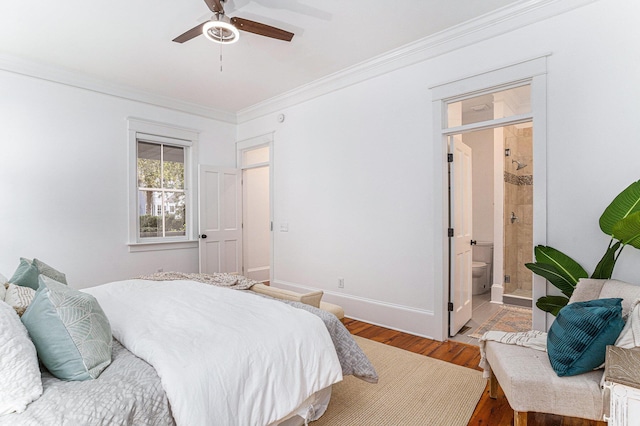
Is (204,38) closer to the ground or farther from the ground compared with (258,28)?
farther from the ground

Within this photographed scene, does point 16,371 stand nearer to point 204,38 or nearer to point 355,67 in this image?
point 204,38

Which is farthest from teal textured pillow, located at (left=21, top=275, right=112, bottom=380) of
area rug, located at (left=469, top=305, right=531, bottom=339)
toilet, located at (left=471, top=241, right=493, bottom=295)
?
toilet, located at (left=471, top=241, right=493, bottom=295)

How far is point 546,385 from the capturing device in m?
1.61

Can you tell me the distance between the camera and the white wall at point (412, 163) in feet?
7.74

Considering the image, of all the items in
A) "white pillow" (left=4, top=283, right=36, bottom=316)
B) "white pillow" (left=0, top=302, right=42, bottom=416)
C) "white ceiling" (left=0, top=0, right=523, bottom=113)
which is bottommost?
"white pillow" (left=0, top=302, right=42, bottom=416)

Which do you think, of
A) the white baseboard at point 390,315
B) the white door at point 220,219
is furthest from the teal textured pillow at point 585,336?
the white door at point 220,219

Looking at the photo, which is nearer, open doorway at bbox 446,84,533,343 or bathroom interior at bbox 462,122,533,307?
open doorway at bbox 446,84,533,343

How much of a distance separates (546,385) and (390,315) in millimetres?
2024

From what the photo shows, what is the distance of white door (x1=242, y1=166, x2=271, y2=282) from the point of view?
5.87 m

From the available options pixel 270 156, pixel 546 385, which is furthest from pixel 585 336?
pixel 270 156

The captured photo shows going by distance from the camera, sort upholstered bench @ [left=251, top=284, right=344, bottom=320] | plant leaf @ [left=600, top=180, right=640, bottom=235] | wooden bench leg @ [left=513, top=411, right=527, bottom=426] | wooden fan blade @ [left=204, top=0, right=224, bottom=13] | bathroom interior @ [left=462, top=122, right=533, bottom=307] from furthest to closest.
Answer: bathroom interior @ [left=462, top=122, right=533, bottom=307] < upholstered bench @ [left=251, top=284, right=344, bottom=320] < wooden fan blade @ [left=204, top=0, right=224, bottom=13] < plant leaf @ [left=600, top=180, right=640, bottom=235] < wooden bench leg @ [left=513, top=411, right=527, bottom=426]

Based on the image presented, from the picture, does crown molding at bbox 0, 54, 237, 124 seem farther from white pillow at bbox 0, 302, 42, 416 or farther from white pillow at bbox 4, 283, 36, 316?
white pillow at bbox 0, 302, 42, 416

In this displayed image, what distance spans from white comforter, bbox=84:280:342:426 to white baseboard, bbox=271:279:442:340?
182cm

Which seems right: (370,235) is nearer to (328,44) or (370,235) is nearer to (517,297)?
(328,44)
